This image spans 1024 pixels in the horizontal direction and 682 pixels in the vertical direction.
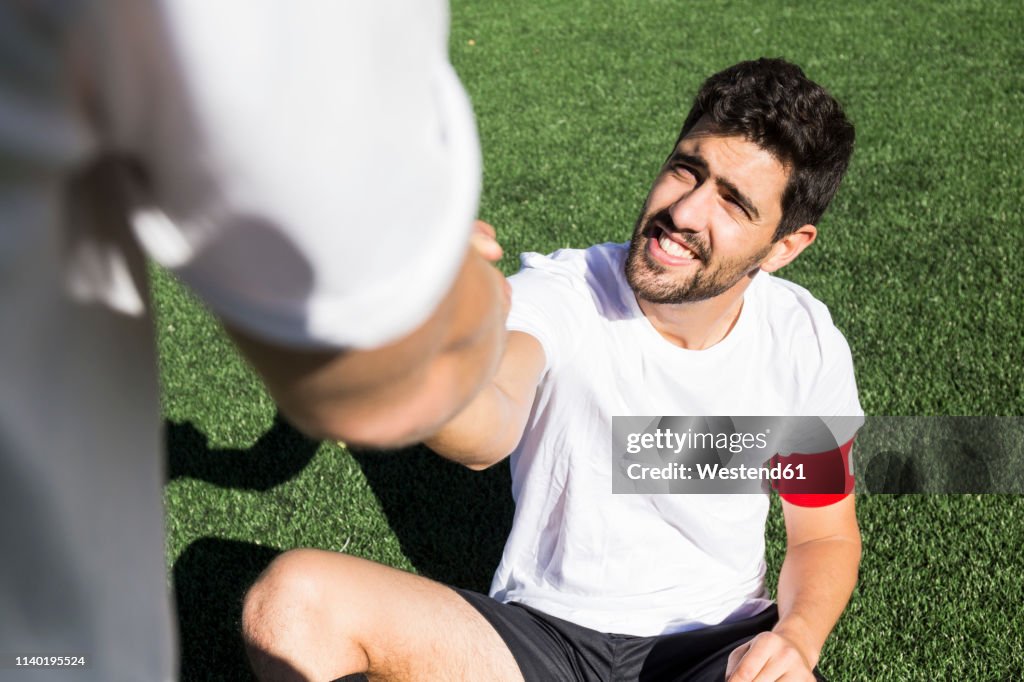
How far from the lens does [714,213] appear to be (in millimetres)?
2611

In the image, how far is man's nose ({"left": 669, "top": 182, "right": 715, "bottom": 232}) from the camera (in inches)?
102

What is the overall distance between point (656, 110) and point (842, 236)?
1.93 metres

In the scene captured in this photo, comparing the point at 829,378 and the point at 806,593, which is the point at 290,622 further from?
the point at 829,378

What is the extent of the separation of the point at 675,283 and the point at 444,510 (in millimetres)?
1422

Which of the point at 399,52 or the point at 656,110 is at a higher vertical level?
the point at 399,52

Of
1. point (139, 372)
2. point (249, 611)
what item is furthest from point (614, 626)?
point (139, 372)

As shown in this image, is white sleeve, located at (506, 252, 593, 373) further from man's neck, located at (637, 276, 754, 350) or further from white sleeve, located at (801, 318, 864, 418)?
white sleeve, located at (801, 318, 864, 418)

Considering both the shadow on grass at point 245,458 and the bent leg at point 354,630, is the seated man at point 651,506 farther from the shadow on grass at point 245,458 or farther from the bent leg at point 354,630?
the shadow on grass at point 245,458

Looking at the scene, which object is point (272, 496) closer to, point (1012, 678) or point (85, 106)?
point (1012, 678)

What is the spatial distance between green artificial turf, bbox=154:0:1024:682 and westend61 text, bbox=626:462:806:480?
28.3 inches

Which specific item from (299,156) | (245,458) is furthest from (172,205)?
(245,458)

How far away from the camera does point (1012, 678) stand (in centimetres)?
288

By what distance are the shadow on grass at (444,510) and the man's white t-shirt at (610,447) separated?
78 cm

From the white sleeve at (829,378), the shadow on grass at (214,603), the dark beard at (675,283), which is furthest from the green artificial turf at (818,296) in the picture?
the dark beard at (675,283)
